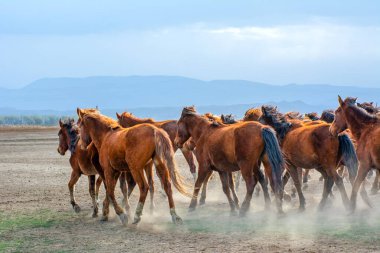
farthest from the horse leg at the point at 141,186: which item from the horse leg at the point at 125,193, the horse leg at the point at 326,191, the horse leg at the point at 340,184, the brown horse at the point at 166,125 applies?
the brown horse at the point at 166,125

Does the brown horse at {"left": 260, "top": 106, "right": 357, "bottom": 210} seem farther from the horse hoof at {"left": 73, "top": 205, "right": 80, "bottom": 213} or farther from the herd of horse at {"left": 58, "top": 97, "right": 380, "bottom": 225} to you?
the horse hoof at {"left": 73, "top": 205, "right": 80, "bottom": 213}

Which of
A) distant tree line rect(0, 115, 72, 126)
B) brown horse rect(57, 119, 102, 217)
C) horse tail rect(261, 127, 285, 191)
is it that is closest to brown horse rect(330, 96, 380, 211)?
horse tail rect(261, 127, 285, 191)

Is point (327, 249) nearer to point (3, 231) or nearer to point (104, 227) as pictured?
point (104, 227)

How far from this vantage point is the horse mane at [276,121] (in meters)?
13.7

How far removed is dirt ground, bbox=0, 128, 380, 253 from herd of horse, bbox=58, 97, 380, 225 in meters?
0.35

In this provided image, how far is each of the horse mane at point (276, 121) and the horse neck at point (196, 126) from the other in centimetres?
128

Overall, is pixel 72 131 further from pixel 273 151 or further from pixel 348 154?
pixel 348 154

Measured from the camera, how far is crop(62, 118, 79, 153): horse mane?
555 inches

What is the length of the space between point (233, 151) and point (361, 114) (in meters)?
2.39

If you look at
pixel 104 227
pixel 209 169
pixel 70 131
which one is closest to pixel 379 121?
pixel 209 169

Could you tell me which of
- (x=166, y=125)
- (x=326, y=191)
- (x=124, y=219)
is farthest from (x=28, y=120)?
(x=124, y=219)

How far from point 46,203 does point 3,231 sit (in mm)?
3493

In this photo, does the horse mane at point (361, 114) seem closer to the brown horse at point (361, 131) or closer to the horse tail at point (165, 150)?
the brown horse at point (361, 131)

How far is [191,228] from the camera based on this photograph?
37.8 ft
